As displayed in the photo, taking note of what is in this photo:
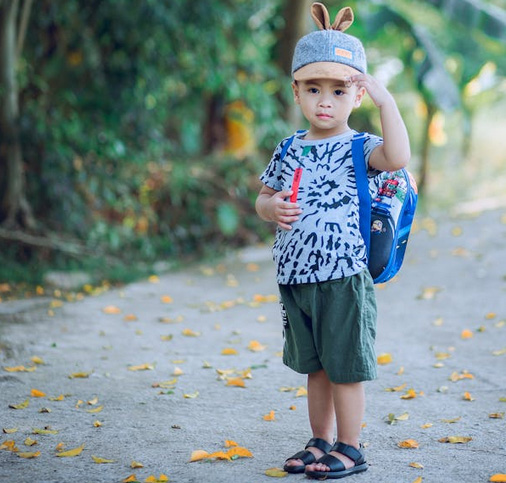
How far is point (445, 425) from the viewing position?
12.4 feet

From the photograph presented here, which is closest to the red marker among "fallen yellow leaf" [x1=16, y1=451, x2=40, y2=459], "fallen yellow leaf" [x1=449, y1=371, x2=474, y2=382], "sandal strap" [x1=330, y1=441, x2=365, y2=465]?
"sandal strap" [x1=330, y1=441, x2=365, y2=465]

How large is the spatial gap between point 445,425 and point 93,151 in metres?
5.88

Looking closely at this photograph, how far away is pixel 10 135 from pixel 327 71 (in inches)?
230

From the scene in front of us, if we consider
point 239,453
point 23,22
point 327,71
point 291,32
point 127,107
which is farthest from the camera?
point 291,32

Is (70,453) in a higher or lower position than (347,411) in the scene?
lower

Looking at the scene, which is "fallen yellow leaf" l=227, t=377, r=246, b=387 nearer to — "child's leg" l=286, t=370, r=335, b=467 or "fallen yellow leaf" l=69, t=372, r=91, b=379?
"fallen yellow leaf" l=69, t=372, r=91, b=379

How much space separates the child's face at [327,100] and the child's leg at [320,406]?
93 cm

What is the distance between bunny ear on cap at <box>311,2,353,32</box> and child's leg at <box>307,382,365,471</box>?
132 centimetres

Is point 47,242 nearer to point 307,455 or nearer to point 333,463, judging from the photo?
point 307,455

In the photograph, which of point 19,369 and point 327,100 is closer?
point 327,100

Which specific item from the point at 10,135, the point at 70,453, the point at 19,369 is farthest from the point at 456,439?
the point at 10,135

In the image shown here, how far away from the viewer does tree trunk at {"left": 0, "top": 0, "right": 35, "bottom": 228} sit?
7.96 m

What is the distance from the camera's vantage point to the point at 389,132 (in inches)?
115

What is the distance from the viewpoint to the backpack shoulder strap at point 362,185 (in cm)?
306
